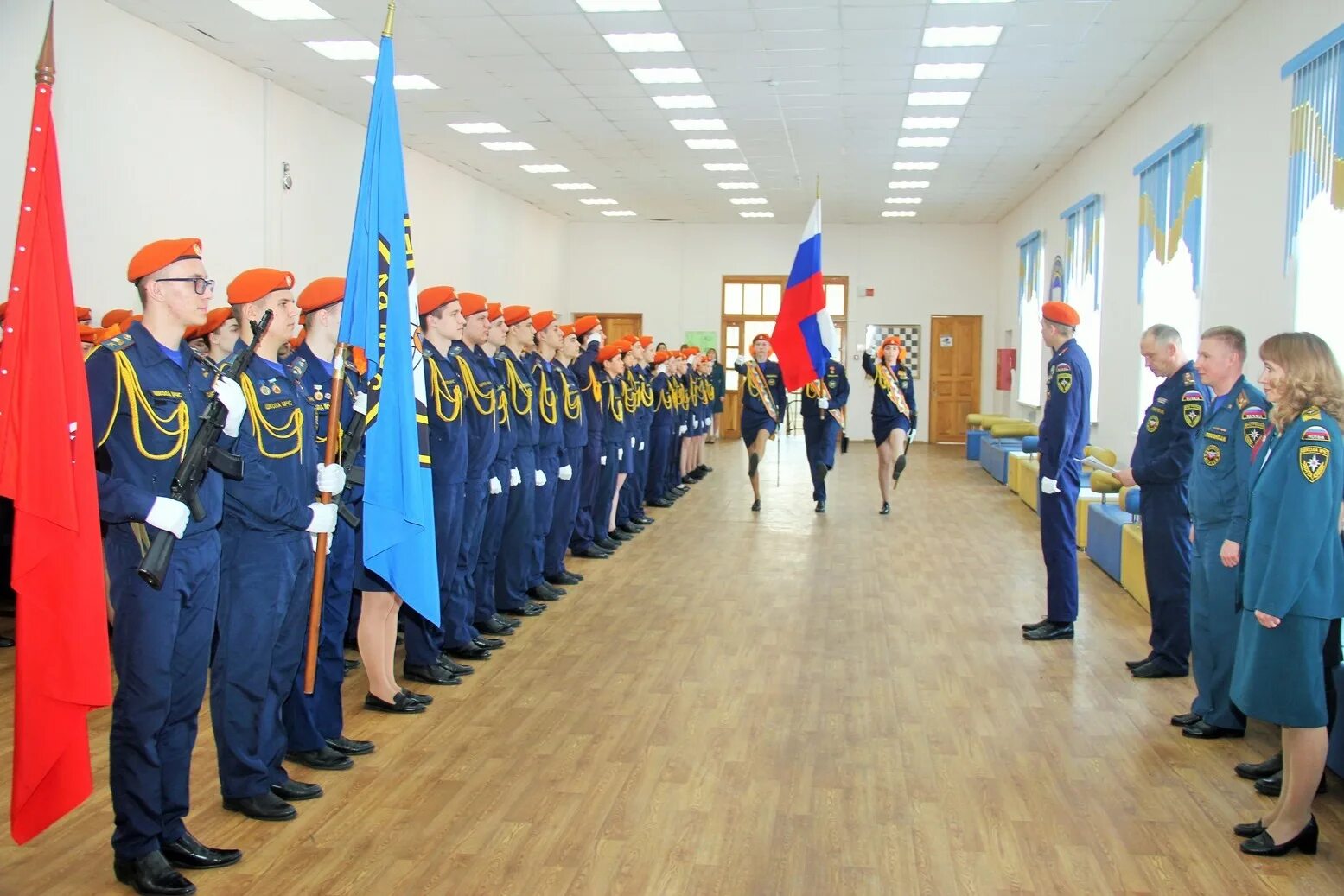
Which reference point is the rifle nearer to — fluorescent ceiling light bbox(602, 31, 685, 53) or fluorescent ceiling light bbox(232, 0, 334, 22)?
fluorescent ceiling light bbox(232, 0, 334, 22)

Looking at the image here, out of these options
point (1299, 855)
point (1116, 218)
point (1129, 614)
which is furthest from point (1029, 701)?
point (1116, 218)

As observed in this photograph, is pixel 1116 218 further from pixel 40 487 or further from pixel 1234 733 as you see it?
pixel 40 487

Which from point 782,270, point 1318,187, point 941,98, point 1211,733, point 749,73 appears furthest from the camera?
point 782,270

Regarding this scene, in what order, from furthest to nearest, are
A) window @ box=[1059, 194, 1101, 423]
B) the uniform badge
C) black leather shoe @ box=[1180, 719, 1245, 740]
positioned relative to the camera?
window @ box=[1059, 194, 1101, 423] → the uniform badge → black leather shoe @ box=[1180, 719, 1245, 740]

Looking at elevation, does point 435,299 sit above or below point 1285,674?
above

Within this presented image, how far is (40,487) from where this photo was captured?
2.79 meters

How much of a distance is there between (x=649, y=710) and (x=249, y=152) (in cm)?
761

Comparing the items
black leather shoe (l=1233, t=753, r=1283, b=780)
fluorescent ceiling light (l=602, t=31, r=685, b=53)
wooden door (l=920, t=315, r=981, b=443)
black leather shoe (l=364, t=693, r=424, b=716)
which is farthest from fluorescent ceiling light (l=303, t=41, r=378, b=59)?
wooden door (l=920, t=315, r=981, b=443)

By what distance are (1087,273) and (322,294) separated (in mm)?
11112

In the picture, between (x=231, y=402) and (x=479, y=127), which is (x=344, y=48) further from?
(x=231, y=402)

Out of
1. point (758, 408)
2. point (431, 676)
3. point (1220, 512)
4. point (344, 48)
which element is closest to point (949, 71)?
point (758, 408)

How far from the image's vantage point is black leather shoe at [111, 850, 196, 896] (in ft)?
10.4

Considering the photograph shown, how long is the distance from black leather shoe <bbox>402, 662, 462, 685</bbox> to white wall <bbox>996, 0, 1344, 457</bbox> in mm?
5436

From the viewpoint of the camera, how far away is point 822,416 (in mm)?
11219
